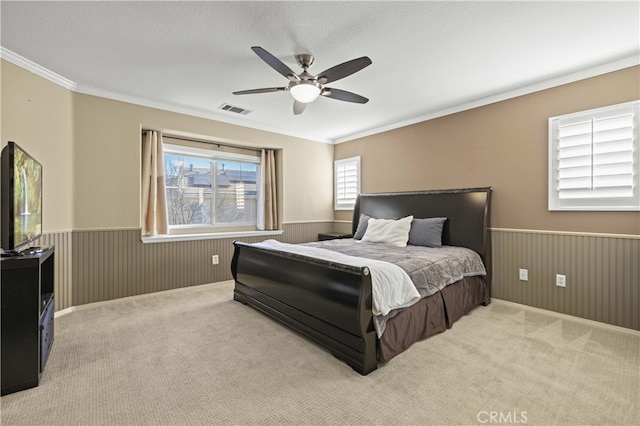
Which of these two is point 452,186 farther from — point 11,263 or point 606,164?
point 11,263

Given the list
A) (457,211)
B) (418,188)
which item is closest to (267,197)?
(418,188)

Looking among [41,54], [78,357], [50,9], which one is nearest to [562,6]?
[50,9]

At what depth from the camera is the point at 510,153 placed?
3639mm

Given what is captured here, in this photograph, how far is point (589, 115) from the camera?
306 cm

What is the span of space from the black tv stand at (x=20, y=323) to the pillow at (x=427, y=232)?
3768 millimetres

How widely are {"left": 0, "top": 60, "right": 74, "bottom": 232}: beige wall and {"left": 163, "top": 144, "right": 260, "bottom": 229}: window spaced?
4.02ft

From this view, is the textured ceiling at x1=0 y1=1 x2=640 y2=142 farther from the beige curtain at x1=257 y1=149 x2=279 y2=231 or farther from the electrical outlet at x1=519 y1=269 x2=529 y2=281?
the electrical outlet at x1=519 y1=269 x2=529 y2=281

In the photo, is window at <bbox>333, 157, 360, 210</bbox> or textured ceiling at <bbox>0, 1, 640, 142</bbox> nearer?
textured ceiling at <bbox>0, 1, 640, 142</bbox>

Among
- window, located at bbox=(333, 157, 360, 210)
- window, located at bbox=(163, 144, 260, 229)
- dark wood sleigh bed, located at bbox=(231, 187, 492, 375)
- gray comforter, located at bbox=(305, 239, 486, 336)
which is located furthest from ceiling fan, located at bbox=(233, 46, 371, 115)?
window, located at bbox=(333, 157, 360, 210)

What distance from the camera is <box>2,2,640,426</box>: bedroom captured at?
293 centimetres

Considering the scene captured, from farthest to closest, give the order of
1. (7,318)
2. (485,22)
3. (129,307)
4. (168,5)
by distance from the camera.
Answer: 1. (129,307)
2. (485,22)
3. (168,5)
4. (7,318)

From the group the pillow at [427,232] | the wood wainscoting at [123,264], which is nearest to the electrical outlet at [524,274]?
the pillow at [427,232]

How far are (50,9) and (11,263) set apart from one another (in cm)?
180

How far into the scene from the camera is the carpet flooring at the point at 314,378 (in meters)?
1.73
